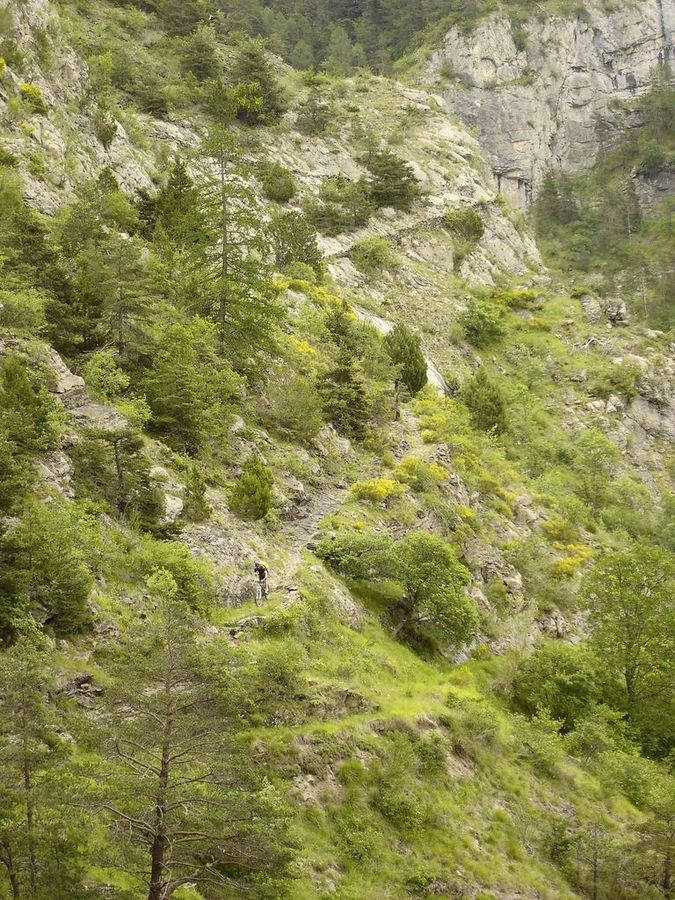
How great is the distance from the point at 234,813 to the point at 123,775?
151cm

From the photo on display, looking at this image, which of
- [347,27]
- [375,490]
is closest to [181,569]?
[375,490]

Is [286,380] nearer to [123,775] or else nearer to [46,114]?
[46,114]

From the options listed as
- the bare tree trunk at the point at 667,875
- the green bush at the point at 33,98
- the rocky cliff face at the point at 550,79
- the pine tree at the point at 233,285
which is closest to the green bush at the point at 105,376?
the pine tree at the point at 233,285

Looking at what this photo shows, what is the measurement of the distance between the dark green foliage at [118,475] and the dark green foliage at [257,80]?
4410cm

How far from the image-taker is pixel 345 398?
100 feet

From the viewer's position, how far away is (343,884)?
12695 mm

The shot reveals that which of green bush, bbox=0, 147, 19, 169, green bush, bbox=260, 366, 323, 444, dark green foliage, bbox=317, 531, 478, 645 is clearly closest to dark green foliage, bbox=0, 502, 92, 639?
dark green foliage, bbox=317, 531, 478, 645

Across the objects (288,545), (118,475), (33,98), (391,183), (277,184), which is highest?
(33,98)

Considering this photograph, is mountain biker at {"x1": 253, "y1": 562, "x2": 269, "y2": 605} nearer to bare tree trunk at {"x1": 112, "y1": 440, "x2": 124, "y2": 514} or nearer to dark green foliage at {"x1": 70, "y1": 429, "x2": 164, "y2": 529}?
dark green foliage at {"x1": 70, "y1": 429, "x2": 164, "y2": 529}

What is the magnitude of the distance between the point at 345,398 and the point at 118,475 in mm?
14809

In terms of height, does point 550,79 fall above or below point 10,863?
above

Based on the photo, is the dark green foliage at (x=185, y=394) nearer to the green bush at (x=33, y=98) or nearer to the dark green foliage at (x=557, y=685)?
the dark green foliage at (x=557, y=685)

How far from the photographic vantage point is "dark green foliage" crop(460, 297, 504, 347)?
151 ft

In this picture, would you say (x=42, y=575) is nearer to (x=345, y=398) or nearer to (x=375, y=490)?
(x=375, y=490)
